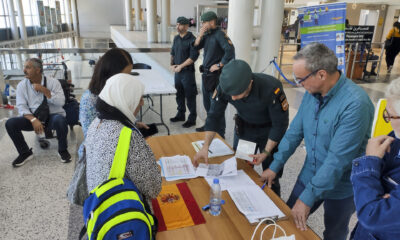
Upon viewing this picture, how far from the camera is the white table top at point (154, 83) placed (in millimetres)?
3766

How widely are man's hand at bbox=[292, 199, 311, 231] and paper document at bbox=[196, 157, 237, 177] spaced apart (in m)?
A: 0.46

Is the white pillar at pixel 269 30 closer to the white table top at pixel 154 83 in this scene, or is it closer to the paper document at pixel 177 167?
the white table top at pixel 154 83

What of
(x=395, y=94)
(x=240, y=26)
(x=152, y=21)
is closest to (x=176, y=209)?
(x=395, y=94)

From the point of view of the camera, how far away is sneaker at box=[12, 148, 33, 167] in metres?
3.10

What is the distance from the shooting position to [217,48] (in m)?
3.83

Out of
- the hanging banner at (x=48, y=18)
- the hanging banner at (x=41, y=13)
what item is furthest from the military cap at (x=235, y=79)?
the hanging banner at (x=48, y=18)

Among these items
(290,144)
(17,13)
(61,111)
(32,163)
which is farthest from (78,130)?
(17,13)

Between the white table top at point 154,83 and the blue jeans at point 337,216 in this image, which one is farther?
the white table top at point 154,83

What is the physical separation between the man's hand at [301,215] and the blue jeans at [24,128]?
281cm

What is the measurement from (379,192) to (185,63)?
3.56m

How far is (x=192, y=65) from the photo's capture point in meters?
4.28

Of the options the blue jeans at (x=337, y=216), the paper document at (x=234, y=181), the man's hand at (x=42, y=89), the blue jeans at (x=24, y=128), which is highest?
the man's hand at (x=42, y=89)

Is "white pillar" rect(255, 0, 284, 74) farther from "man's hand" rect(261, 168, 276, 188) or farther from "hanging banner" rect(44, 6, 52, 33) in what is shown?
"hanging banner" rect(44, 6, 52, 33)

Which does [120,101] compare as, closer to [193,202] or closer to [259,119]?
[193,202]
